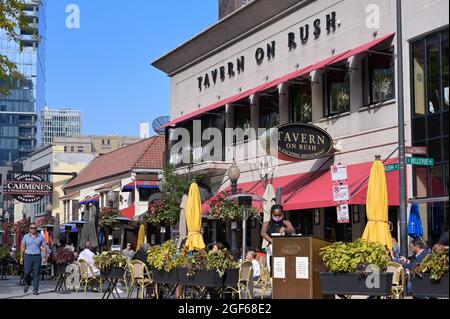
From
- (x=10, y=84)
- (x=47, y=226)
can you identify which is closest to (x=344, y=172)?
(x=10, y=84)

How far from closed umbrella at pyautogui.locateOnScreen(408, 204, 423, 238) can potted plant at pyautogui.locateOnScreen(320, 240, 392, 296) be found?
30.0 feet

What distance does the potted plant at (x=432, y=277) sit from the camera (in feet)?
32.8

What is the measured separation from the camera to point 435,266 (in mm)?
10062

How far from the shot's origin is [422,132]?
20.9 m

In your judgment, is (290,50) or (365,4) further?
(290,50)

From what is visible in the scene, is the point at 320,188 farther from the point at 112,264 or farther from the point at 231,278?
the point at 231,278

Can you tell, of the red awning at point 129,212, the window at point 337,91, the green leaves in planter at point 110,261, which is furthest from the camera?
the red awning at point 129,212

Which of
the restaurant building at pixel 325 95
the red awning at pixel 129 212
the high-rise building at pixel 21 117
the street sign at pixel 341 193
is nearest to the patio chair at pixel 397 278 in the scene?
the street sign at pixel 341 193

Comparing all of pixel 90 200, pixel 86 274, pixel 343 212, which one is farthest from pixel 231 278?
pixel 90 200

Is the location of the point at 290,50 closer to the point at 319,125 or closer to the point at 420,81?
the point at 319,125

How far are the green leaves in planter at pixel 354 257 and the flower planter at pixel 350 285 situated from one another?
10 centimetres

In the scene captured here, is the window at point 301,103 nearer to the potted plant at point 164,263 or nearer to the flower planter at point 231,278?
the potted plant at point 164,263

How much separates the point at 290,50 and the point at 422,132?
25.3 feet
